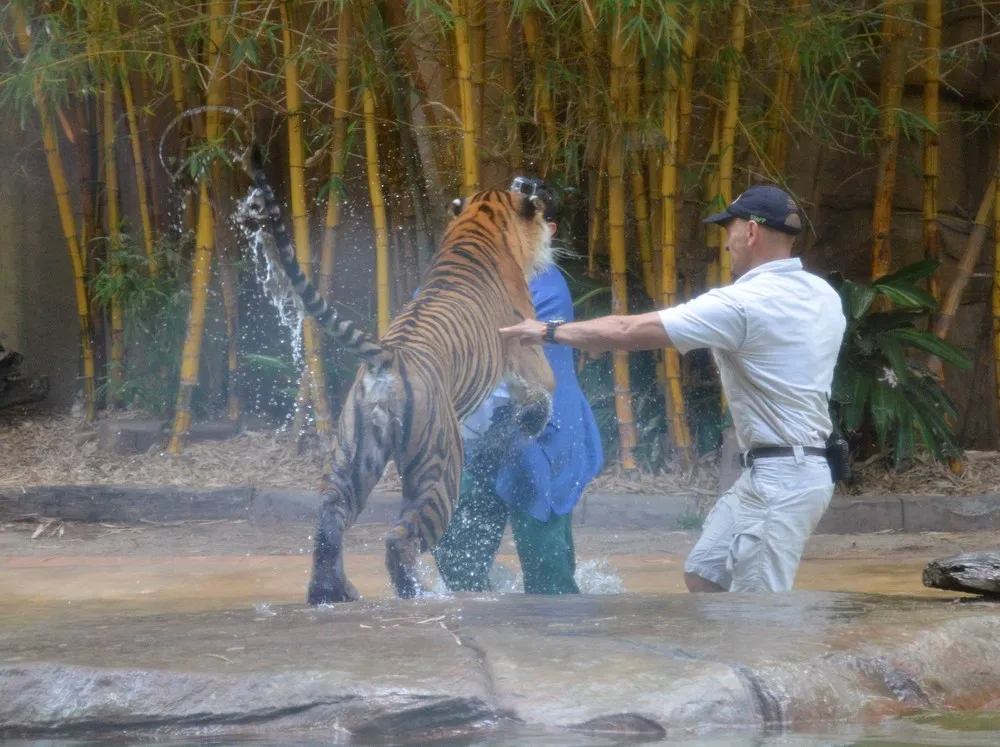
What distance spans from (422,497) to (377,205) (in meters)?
3.22

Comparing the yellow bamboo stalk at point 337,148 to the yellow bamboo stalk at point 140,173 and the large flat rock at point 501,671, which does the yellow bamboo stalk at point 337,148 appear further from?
the large flat rock at point 501,671

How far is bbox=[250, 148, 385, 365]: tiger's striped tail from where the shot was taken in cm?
340

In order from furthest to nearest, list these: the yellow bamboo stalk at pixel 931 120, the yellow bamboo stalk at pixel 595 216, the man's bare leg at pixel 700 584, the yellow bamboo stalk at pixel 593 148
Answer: the yellow bamboo stalk at pixel 595 216 → the yellow bamboo stalk at pixel 931 120 → the yellow bamboo stalk at pixel 593 148 → the man's bare leg at pixel 700 584

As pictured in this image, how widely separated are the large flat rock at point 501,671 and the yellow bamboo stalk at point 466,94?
3.00m

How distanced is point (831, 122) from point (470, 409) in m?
4.45

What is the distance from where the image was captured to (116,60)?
22.3ft

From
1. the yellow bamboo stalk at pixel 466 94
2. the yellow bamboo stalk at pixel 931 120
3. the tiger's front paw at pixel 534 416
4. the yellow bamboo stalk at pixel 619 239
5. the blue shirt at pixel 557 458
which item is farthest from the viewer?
the yellow bamboo stalk at pixel 931 120

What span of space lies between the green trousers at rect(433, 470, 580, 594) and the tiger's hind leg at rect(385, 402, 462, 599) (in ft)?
1.80

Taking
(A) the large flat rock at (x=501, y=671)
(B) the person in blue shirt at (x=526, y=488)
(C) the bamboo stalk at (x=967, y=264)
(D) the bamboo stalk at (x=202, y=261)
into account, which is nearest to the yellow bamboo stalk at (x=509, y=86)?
(D) the bamboo stalk at (x=202, y=261)

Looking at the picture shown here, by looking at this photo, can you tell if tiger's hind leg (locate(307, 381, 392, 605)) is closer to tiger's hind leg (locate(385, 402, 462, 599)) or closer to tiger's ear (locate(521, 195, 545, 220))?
tiger's hind leg (locate(385, 402, 462, 599))

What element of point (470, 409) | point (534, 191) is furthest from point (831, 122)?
point (470, 409)

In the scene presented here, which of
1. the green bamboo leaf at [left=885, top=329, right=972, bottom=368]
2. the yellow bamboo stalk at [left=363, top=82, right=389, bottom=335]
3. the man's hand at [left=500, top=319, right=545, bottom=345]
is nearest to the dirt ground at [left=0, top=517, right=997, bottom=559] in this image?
the green bamboo leaf at [left=885, top=329, right=972, bottom=368]

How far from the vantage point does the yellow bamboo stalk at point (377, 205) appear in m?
6.50

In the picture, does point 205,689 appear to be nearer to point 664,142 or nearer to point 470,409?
point 470,409
